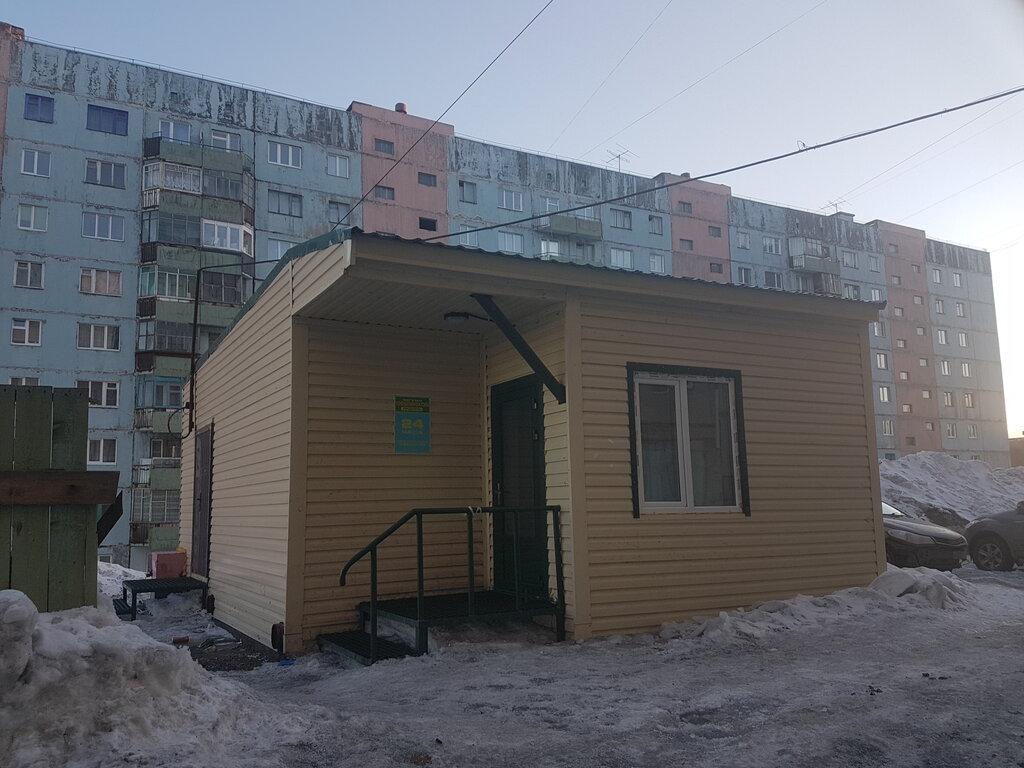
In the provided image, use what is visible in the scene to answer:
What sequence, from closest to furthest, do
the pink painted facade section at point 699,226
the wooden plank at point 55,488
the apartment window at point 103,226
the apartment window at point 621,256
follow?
the wooden plank at point 55,488 → the apartment window at point 103,226 → the apartment window at point 621,256 → the pink painted facade section at point 699,226

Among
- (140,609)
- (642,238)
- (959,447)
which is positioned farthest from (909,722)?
(959,447)

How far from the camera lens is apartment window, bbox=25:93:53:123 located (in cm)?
3716

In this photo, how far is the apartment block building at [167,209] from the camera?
121 ft

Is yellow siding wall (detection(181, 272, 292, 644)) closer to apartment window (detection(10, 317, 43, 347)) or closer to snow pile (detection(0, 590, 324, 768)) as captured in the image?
snow pile (detection(0, 590, 324, 768))

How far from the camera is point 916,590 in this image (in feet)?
28.3

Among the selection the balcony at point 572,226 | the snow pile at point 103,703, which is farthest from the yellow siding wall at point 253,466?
the balcony at point 572,226

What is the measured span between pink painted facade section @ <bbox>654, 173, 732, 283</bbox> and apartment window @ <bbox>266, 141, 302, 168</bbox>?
23732 mm

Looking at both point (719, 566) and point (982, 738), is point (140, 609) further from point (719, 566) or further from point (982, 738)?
point (982, 738)

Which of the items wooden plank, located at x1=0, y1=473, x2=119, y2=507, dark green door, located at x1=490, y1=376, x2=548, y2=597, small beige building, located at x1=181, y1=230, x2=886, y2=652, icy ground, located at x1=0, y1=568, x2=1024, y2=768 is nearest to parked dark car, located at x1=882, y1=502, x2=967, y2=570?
small beige building, located at x1=181, y1=230, x2=886, y2=652

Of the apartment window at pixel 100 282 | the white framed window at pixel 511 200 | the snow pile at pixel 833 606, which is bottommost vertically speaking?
the snow pile at pixel 833 606

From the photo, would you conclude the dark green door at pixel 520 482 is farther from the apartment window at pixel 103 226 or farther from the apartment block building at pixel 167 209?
the apartment window at pixel 103 226

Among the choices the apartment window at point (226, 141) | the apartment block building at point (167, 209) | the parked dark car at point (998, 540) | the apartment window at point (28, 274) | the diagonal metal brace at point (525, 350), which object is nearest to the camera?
the diagonal metal brace at point (525, 350)

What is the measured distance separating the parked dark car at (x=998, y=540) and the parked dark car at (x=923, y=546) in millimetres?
1409

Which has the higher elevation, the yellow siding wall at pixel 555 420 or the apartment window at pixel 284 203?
the apartment window at pixel 284 203
